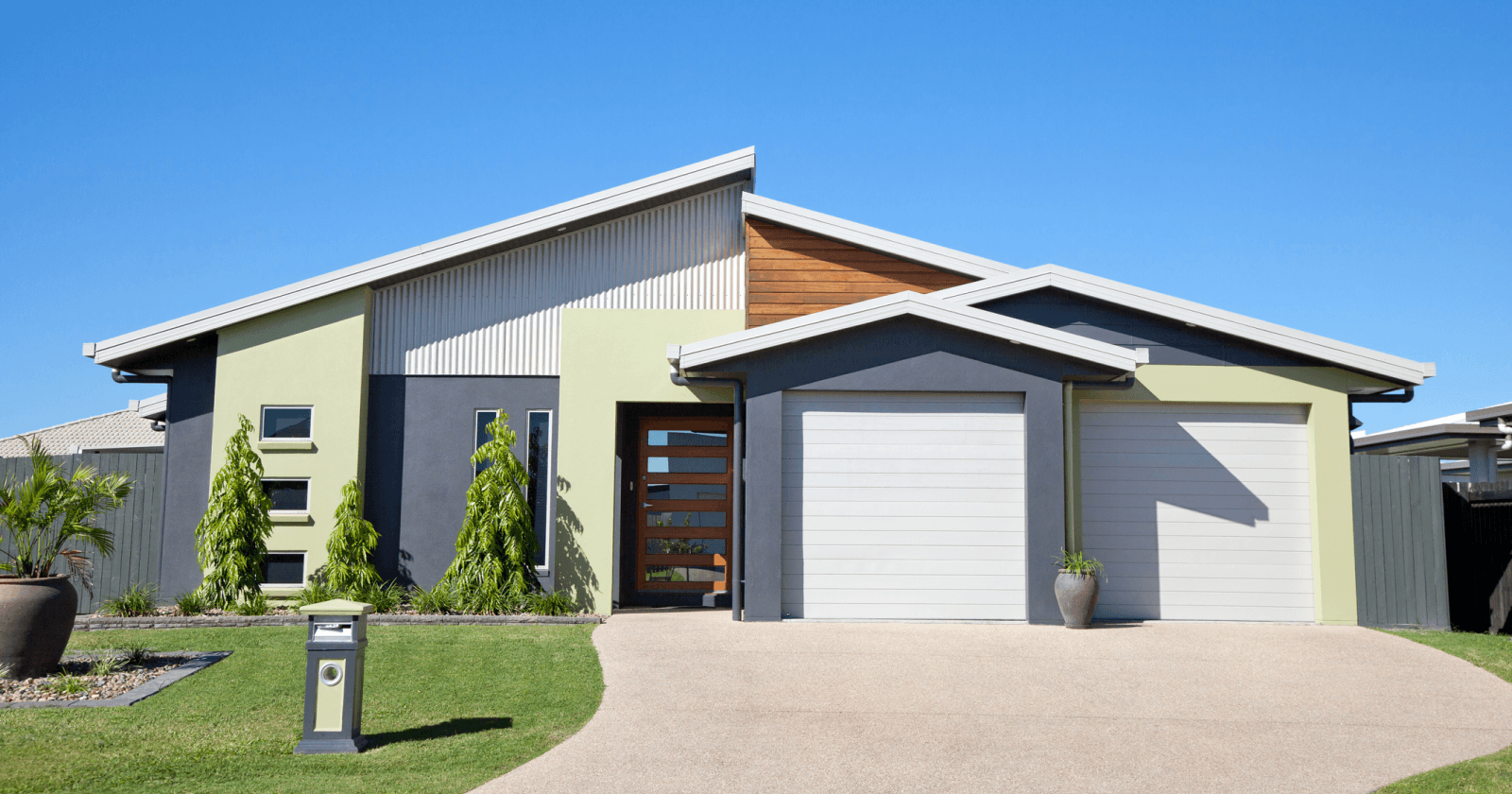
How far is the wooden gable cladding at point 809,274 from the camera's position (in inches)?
552

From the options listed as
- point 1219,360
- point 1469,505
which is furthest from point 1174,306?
point 1469,505

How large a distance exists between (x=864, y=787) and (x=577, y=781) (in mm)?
1700

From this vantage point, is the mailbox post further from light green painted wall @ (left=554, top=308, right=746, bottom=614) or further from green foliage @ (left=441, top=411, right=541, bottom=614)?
light green painted wall @ (left=554, top=308, right=746, bottom=614)

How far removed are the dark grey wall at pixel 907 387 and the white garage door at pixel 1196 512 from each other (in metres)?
1.18

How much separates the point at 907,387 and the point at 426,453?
6.42 m

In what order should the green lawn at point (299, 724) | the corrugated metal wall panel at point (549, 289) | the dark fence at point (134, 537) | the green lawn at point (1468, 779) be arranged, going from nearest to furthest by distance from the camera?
the green lawn at point (1468, 779) < the green lawn at point (299, 724) < the dark fence at point (134, 537) < the corrugated metal wall panel at point (549, 289)

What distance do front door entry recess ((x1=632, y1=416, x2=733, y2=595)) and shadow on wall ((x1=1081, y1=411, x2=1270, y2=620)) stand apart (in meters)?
4.80

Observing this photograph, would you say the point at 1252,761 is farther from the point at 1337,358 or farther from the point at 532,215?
the point at 532,215

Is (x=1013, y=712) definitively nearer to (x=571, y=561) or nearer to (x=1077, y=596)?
(x=1077, y=596)

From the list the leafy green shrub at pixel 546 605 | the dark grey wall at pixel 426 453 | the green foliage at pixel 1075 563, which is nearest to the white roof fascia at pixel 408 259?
the dark grey wall at pixel 426 453

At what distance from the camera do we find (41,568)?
9.16 meters

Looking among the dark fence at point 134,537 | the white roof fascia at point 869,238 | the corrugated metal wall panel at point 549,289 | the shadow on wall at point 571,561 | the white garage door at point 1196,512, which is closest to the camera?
the white garage door at point 1196,512

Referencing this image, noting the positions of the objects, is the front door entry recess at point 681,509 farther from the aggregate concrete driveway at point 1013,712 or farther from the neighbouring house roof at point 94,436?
the neighbouring house roof at point 94,436

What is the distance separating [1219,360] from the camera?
12992 millimetres
